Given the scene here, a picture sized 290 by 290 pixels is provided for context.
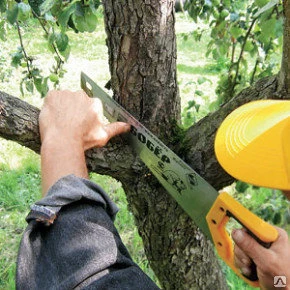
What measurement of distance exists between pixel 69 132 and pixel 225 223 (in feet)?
1.40

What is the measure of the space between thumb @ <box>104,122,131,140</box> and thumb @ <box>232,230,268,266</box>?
0.42 metres

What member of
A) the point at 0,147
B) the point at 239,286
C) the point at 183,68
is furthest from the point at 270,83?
the point at 183,68

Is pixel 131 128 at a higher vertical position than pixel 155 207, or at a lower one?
higher

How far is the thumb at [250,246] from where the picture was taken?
875 millimetres

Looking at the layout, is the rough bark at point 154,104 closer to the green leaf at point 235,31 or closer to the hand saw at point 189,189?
the hand saw at point 189,189

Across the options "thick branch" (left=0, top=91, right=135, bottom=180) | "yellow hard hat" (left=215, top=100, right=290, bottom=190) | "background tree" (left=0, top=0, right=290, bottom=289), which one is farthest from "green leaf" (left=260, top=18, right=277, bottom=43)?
"thick branch" (left=0, top=91, right=135, bottom=180)

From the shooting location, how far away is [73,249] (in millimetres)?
865

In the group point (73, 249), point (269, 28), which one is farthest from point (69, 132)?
point (269, 28)

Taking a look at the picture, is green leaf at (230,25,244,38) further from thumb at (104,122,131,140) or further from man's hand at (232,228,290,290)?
man's hand at (232,228,290,290)

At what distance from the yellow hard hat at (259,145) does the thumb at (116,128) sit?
31 cm

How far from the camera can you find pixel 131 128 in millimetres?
1240

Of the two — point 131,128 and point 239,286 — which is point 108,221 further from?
point 239,286

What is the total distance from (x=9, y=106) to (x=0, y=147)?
2352 mm

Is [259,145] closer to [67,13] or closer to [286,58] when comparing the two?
[286,58]
